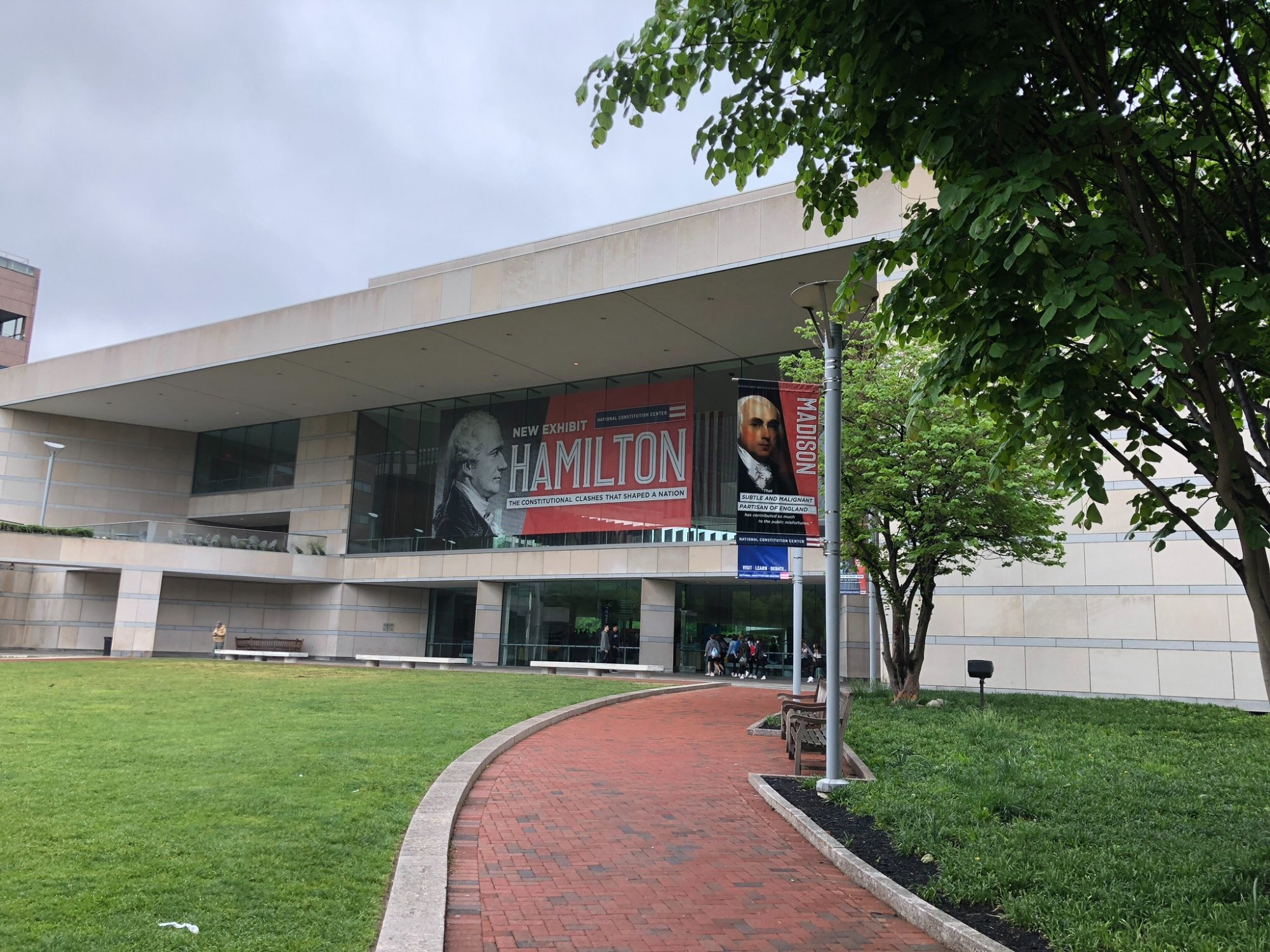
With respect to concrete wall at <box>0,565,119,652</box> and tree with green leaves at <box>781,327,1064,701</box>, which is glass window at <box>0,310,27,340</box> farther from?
tree with green leaves at <box>781,327,1064,701</box>

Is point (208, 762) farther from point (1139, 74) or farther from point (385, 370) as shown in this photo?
point (385, 370)

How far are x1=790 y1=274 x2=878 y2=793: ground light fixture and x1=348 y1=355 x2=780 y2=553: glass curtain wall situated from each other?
22.9 metres

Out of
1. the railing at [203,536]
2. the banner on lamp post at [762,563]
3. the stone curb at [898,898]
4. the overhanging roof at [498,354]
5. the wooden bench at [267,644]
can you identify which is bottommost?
the stone curb at [898,898]

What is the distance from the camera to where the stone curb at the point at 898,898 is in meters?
5.00

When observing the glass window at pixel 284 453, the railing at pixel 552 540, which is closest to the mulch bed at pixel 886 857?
the railing at pixel 552 540

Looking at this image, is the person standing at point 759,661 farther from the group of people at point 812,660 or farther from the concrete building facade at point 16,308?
the concrete building facade at point 16,308

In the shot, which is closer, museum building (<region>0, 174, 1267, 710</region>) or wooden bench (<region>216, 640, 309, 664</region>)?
museum building (<region>0, 174, 1267, 710</region>)

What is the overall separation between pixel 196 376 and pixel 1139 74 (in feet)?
125

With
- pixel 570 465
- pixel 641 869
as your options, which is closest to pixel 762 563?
pixel 570 465

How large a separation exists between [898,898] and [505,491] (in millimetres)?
34209

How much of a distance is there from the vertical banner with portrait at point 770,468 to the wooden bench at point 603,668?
17.3 meters

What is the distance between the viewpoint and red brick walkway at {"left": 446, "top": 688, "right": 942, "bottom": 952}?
5.27 metres

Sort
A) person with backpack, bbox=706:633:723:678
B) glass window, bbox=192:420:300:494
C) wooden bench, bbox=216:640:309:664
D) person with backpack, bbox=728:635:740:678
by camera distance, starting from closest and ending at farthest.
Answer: person with backpack, bbox=706:633:723:678
person with backpack, bbox=728:635:740:678
wooden bench, bbox=216:640:309:664
glass window, bbox=192:420:300:494

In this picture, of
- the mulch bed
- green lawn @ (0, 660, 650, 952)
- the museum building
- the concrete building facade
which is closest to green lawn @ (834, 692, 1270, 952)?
the mulch bed
